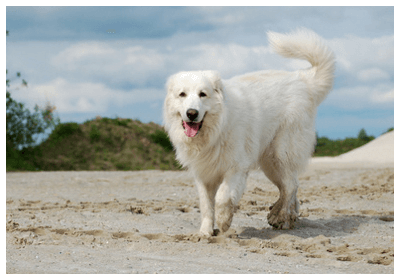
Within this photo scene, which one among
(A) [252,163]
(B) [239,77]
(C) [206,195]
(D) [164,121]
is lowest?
(C) [206,195]

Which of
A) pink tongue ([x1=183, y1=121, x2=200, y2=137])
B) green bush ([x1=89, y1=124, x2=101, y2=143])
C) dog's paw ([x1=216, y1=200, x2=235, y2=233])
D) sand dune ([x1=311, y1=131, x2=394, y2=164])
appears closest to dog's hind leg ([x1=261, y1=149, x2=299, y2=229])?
dog's paw ([x1=216, y1=200, x2=235, y2=233])

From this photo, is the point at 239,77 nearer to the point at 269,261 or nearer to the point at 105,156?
the point at 269,261

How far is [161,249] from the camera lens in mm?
4746

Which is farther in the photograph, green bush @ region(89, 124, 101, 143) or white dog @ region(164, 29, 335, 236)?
green bush @ region(89, 124, 101, 143)

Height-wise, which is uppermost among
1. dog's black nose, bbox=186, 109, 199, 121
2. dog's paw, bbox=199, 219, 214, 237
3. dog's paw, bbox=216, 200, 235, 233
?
dog's black nose, bbox=186, 109, 199, 121

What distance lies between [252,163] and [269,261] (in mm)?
1529

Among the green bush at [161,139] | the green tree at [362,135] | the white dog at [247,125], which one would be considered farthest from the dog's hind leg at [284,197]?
the green tree at [362,135]

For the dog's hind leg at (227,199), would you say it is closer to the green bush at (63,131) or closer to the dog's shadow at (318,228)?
the dog's shadow at (318,228)

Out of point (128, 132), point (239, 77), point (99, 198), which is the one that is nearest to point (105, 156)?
point (128, 132)

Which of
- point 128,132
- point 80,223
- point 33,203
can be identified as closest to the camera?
point 80,223

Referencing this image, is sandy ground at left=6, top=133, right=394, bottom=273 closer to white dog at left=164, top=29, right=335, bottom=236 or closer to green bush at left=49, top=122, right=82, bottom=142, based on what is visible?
white dog at left=164, top=29, right=335, bottom=236

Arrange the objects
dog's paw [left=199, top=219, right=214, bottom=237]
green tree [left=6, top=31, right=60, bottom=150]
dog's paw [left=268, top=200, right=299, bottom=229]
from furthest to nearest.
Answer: green tree [left=6, top=31, right=60, bottom=150] → dog's paw [left=268, top=200, right=299, bottom=229] → dog's paw [left=199, top=219, right=214, bottom=237]

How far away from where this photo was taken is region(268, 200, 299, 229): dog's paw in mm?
6148

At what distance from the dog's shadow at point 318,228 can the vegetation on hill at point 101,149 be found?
340 inches
